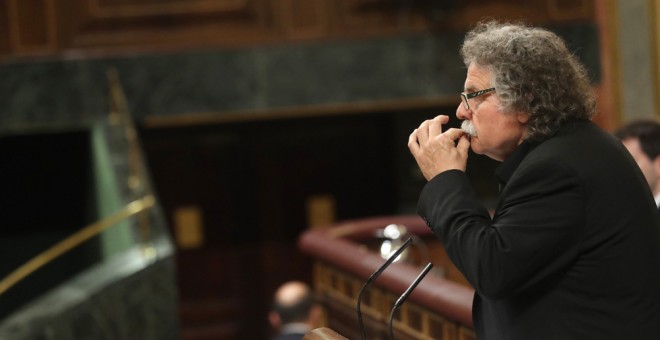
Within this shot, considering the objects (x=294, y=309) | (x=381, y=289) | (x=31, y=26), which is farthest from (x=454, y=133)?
(x=31, y=26)

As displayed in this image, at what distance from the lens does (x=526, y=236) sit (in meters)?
2.08

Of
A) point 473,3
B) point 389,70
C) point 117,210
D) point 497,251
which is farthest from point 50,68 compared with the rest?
point 497,251

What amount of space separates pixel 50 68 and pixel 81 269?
1.55 meters

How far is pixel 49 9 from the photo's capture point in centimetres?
757

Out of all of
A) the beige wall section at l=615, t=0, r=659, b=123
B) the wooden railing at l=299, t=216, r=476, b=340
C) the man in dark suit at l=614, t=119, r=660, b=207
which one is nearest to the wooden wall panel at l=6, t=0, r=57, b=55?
the wooden railing at l=299, t=216, r=476, b=340

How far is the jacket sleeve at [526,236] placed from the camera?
2076mm

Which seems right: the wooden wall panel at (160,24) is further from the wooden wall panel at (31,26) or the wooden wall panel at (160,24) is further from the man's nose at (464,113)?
the man's nose at (464,113)

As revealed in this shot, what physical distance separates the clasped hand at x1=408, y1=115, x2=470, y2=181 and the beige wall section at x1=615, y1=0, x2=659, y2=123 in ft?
18.8

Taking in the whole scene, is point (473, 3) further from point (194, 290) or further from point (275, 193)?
point (194, 290)

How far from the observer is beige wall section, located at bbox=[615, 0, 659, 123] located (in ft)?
25.4

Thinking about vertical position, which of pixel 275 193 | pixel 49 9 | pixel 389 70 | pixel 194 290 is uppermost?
pixel 49 9

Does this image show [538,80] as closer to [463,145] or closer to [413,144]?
[463,145]

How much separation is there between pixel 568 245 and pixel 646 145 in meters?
2.05

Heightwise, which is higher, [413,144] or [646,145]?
[413,144]
